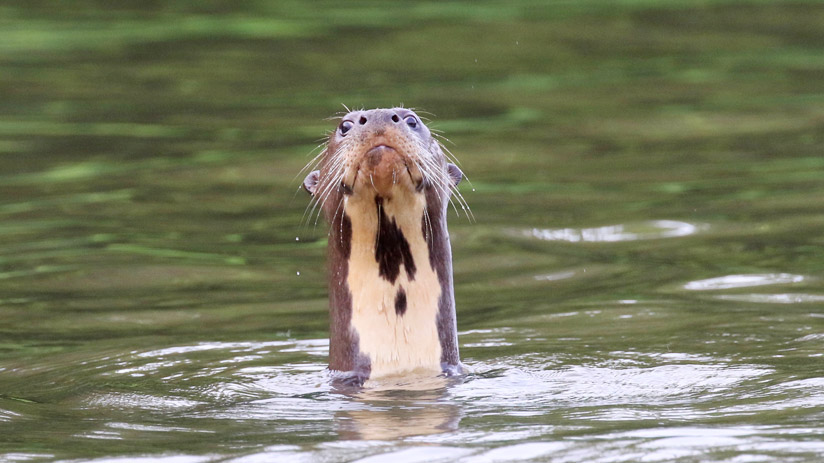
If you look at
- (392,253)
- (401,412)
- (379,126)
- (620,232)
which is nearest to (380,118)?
(379,126)

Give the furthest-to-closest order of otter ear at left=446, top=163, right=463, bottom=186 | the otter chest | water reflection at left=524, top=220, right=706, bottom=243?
water reflection at left=524, top=220, right=706, bottom=243, otter ear at left=446, top=163, right=463, bottom=186, the otter chest

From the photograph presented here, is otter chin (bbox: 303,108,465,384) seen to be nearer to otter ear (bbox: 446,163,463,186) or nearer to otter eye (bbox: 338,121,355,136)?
otter eye (bbox: 338,121,355,136)

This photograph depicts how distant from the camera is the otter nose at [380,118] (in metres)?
7.03

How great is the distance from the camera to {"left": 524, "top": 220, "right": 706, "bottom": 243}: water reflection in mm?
11086

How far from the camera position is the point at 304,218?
1179 cm

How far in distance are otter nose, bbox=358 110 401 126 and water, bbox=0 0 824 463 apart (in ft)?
3.65

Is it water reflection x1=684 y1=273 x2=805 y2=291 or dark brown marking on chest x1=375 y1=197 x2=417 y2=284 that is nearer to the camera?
dark brown marking on chest x1=375 y1=197 x2=417 y2=284

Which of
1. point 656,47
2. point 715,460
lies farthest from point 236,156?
point 715,460

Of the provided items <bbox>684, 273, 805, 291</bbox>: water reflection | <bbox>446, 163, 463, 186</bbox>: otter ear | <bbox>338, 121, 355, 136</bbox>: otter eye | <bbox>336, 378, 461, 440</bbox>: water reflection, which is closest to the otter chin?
<bbox>338, 121, 355, 136</bbox>: otter eye

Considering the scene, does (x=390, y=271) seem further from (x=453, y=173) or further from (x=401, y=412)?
(x=401, y=412)

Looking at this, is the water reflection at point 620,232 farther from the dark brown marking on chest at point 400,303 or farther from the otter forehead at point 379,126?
the otter forehead at point 379,126

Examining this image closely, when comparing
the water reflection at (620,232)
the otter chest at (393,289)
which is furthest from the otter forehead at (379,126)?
the water reflection at (620,232)

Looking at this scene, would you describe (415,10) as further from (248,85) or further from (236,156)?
(236,156)

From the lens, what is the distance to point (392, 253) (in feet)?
24.4
